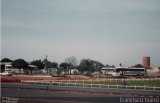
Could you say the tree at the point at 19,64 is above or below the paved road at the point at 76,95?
above

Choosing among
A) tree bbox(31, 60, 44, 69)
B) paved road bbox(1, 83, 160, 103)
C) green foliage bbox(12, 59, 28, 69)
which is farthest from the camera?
tree bbox(31, 60, 44, 69)

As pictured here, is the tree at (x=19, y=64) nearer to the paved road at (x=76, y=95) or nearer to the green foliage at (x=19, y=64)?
the green foliage at (x=19, y=64)

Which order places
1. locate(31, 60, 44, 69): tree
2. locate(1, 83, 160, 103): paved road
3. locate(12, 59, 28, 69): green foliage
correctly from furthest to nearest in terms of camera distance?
locate(31, 60, 44, 69): tree
locate(12, 59, 28, 69): green foliage
locate(1, 83, 160, 103): paved road

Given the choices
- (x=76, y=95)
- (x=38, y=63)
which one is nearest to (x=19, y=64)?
(x=38, y=63)

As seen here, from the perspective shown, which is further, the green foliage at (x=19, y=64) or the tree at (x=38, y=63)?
the tree at (x=38, y=63)

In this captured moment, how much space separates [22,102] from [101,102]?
6.59 metres

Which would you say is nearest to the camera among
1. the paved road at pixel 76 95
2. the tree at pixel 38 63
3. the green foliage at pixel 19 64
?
the paved road at pixel 76 95

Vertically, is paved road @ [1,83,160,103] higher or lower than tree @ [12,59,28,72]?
lower

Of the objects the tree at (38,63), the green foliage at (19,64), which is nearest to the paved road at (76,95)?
the green foliage at (19,64)

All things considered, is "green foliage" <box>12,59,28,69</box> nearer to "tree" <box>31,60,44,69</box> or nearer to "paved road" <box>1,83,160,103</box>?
"tree" <box>31,60,44,69</box>

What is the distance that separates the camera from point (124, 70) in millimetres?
110750

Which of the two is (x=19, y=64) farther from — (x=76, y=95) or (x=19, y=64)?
(x=76, y=95)

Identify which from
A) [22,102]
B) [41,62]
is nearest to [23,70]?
[41,62]

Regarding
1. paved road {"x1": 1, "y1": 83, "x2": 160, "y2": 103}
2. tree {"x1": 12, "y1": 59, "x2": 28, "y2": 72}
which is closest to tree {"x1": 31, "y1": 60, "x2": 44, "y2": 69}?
tree {"x1": 12, "y1": 59, "x2": 28, "y2": 72}
